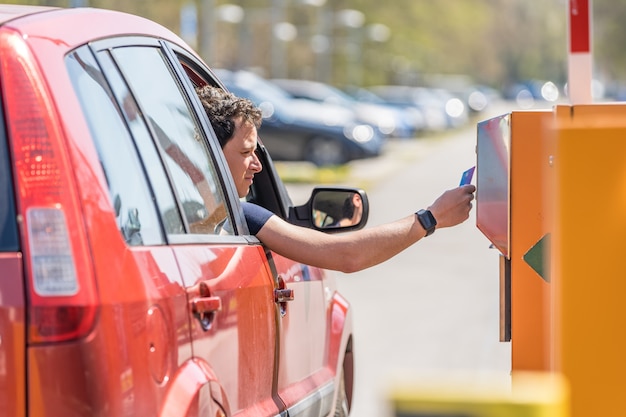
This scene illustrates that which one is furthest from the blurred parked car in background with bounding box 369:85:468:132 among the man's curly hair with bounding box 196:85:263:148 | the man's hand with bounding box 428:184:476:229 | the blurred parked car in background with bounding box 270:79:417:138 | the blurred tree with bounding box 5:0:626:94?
the man's hand with bounding box 428:184:476:229

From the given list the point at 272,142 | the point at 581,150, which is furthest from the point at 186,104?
the point at 272,142

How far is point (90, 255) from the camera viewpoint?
2.74 meters

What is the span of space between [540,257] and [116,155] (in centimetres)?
144

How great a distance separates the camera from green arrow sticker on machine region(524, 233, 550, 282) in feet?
12.8

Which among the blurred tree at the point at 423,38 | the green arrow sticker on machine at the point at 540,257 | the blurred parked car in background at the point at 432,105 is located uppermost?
the blurred tree at the point at 423,38

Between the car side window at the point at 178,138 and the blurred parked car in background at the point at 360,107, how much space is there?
32186mm

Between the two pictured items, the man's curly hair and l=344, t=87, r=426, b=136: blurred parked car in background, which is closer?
the man's curly hair

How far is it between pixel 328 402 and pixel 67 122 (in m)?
2.24

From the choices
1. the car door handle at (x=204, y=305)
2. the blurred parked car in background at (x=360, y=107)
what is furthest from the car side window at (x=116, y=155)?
the blurred parked car in background at (x=360, y=107)

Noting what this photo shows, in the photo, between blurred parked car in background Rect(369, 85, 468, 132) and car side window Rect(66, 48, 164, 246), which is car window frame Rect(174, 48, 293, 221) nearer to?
car side window Rect(66, 48, 164, 246)

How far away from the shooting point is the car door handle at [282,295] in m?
4.01

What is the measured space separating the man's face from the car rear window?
4.97 feet

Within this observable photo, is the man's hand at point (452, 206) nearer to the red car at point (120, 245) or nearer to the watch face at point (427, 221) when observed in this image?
the watch face at point (427, 221)

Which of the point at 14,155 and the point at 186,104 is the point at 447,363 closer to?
the point at 186,104
